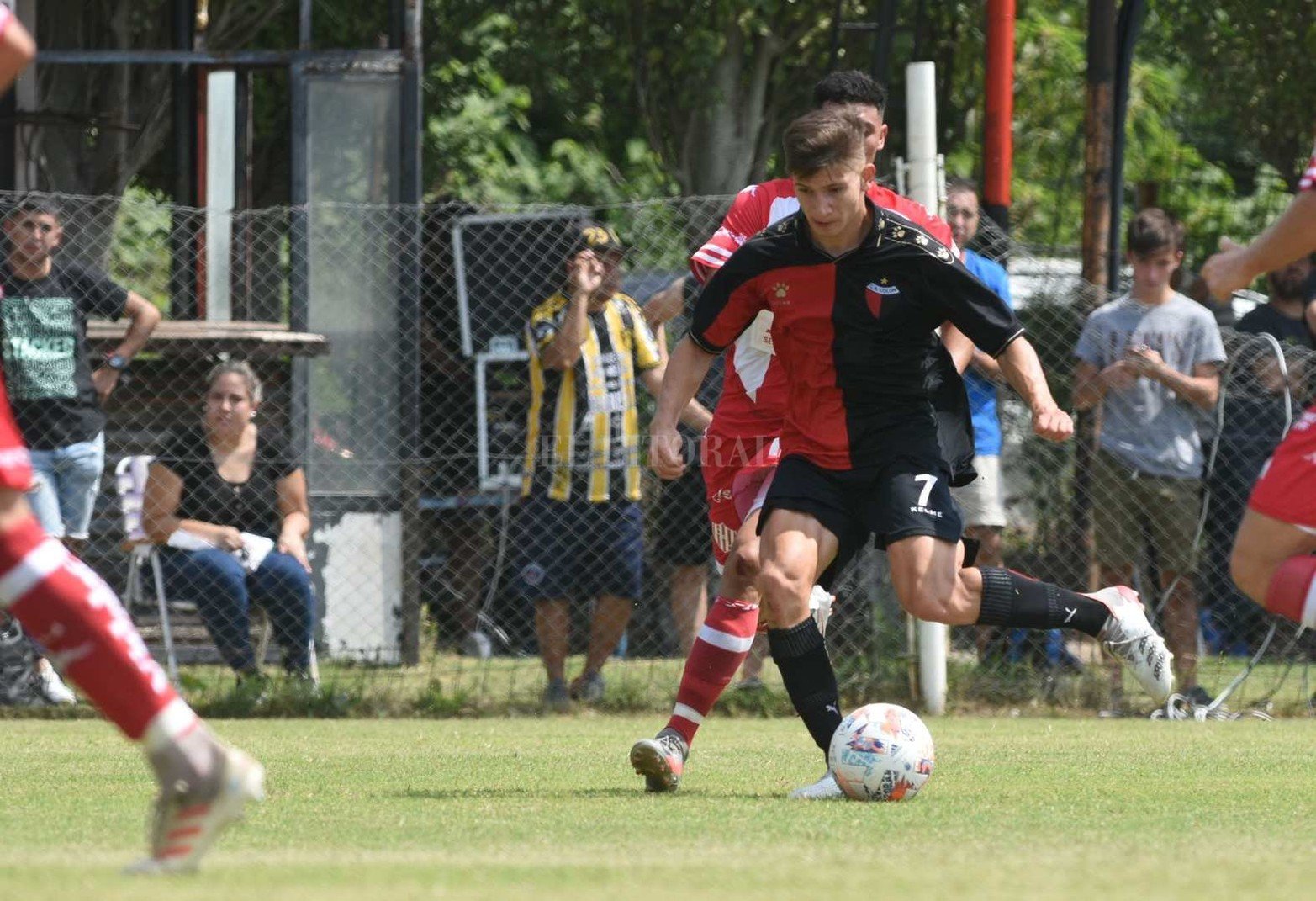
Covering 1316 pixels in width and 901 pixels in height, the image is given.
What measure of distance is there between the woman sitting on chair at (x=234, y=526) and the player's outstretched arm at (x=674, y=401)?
419 cm

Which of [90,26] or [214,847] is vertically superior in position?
[90,26]

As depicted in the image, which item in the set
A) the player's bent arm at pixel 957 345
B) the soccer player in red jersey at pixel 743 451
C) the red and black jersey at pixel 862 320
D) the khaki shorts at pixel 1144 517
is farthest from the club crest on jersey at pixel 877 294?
the khaki shorts at pixel 1144 517

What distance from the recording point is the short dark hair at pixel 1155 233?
10.6 m

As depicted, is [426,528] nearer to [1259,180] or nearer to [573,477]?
[573,477]

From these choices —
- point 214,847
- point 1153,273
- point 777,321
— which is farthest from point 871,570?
point 214,847

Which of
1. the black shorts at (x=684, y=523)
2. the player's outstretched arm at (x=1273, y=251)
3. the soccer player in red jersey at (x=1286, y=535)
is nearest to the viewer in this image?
the player's outstretched arm at (x=1273, y=251)

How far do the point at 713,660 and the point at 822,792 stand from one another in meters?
0.72

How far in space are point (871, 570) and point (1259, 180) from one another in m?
13.3

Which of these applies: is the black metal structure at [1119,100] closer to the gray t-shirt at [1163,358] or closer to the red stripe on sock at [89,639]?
the gray t-shirt at [1163,358]

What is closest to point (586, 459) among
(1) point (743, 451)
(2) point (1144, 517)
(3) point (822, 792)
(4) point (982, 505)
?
(4) point (982, 505)

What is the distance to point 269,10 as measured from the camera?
1517 centimetres

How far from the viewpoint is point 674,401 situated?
6.87 meters

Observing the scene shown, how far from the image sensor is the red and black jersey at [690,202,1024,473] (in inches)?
256

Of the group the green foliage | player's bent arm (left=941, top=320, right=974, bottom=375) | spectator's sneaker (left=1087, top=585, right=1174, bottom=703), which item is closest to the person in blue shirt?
player's bent arm (left=941, top=320, right=974, bottom=375)
